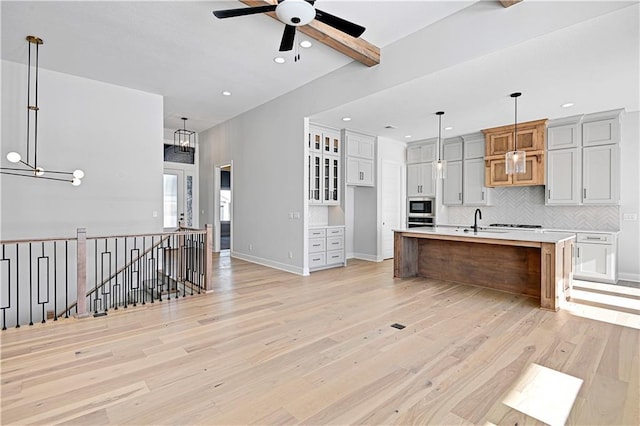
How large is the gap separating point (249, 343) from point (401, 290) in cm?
257

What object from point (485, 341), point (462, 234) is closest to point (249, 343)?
point (485, 341)

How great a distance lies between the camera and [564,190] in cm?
580

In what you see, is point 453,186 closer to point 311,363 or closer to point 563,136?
point 563,136

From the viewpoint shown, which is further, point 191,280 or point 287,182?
point 287,182

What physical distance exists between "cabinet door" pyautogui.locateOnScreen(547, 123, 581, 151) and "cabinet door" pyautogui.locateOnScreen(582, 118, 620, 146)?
0.11m

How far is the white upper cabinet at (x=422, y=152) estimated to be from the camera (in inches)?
301

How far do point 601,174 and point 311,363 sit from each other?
19.2ft

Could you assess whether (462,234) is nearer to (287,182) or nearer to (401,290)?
(401,290)

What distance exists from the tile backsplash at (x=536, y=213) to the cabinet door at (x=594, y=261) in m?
0.52

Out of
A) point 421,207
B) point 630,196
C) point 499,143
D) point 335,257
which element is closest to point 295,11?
point 335,257

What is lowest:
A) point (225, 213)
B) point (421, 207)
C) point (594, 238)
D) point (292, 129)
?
point (594, 238)

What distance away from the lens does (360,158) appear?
7043mm

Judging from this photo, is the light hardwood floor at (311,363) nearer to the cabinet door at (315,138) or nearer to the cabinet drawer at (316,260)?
the cabinet drawer at (316,260)

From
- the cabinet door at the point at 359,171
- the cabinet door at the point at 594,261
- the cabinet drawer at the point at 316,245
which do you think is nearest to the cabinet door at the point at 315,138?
the cabinet door at the point at 359,171
